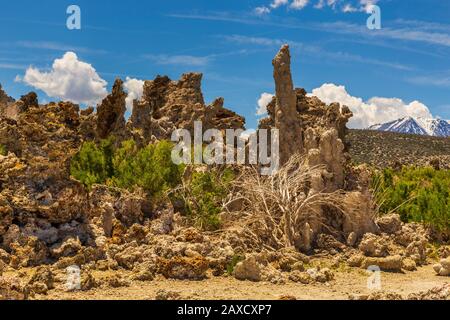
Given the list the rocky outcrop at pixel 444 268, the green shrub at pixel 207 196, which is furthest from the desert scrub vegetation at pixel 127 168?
the rocky outcrop at pixel 444 268

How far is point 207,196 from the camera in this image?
16.6m

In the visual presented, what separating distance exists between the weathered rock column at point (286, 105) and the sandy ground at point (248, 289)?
304 inches

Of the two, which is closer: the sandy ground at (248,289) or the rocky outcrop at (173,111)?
the sandy ground at (248,289)

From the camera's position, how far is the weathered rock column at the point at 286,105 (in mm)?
18828

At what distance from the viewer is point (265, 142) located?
61.7ft

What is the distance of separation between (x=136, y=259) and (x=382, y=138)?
81.3m

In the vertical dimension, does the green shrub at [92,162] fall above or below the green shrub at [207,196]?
above

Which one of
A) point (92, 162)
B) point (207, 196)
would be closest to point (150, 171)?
point (207, 196)

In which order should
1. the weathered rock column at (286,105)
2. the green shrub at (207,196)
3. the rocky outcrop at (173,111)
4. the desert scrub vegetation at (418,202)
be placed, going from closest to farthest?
the green shrub at (207,196) < the desert scrub vegetation at (418,202) < the weathered rock column at (286,105) < the rocky outcrop at (173,111)

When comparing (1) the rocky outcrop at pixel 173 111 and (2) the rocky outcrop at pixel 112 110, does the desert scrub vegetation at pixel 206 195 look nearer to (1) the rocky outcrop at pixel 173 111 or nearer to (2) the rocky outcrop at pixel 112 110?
(2) the rocky outcrop at pixel 112 110

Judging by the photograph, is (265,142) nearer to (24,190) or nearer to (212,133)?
(24,190)

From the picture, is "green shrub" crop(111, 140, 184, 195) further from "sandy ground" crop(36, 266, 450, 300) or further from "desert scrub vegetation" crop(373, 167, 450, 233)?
"sandy ground" crop(36, 266, 450, 300)

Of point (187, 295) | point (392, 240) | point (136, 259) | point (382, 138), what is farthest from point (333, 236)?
point (382, 138)

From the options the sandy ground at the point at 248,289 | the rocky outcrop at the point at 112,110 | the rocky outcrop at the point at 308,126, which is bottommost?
the sandy ground at the point at 248,289
